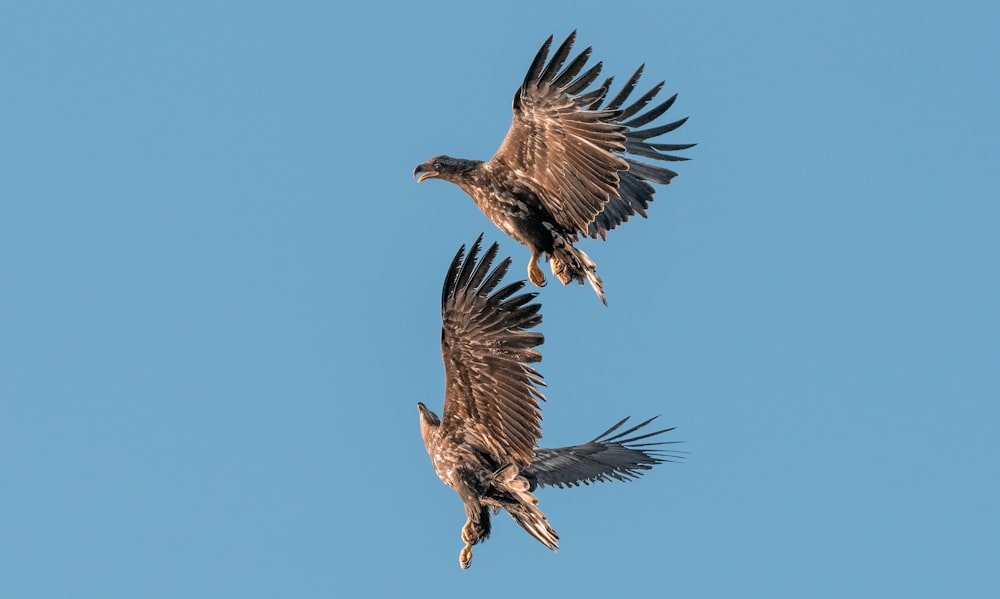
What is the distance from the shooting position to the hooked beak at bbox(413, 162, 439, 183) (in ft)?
51.3

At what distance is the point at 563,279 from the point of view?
593 inches

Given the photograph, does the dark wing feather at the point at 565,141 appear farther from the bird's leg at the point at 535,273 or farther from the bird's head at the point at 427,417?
the bird's head at the point at 427,417

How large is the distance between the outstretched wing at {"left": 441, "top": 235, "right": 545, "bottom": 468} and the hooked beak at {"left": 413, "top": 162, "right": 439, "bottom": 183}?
282 centimetres

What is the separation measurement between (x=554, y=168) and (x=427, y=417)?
2367 millimetres

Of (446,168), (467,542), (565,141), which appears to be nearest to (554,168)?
(565,141)

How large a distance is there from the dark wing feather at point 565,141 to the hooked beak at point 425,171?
1069 millimetres

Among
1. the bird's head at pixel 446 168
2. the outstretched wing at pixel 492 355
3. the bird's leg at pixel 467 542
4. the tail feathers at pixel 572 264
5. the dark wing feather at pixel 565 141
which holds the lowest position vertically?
the bird's leg at pixel 467 542

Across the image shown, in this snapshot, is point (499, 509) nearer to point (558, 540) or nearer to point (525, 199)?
point (558, 540)

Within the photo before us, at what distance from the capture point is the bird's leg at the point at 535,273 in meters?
15.2

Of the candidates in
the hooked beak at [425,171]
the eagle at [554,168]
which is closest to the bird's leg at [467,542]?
the eagle at [554,168]

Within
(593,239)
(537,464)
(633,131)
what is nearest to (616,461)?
(537,464)

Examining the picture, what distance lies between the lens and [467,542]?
1397cm

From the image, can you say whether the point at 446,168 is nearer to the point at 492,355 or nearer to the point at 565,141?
the point at 565,141

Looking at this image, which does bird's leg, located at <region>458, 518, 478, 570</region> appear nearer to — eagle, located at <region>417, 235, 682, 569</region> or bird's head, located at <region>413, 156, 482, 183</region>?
eagle, located at <region>417, 235, 682, 569</region>
